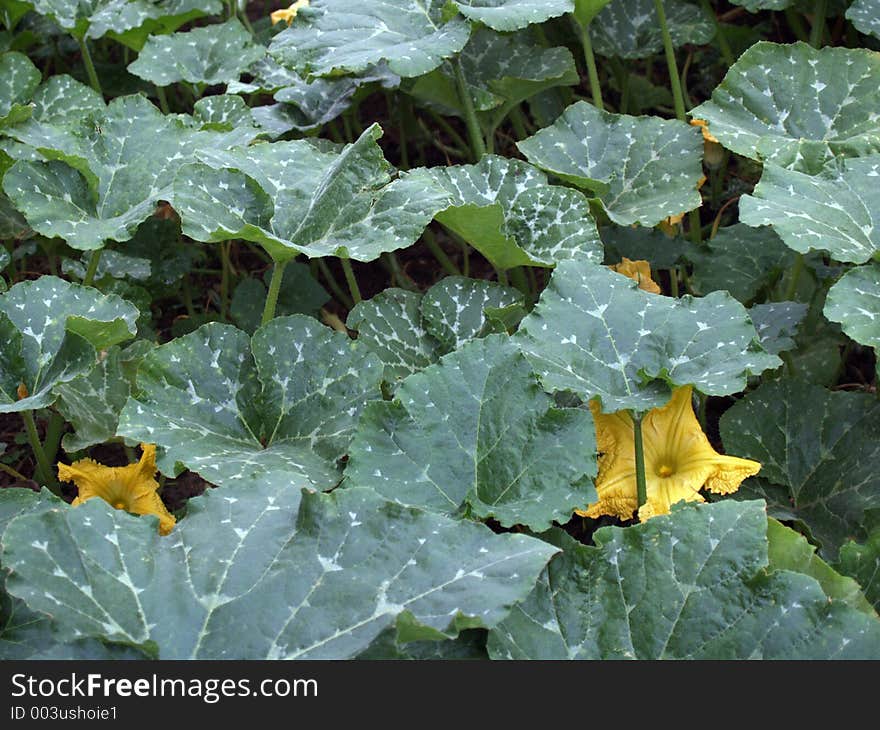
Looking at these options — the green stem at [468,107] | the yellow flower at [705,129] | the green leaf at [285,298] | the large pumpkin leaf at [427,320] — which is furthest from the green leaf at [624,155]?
the green leaf at [285,298]

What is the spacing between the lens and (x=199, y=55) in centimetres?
366

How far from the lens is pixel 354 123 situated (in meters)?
3.95

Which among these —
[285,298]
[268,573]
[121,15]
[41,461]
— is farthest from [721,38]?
[268,573]

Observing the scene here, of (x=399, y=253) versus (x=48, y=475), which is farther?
(x=399, y=253)

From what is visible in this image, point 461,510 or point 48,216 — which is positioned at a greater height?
point 48,216

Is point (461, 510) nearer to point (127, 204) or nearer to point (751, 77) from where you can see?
point (127, 204)

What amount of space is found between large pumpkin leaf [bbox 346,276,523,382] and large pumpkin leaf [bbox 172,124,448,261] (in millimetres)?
243

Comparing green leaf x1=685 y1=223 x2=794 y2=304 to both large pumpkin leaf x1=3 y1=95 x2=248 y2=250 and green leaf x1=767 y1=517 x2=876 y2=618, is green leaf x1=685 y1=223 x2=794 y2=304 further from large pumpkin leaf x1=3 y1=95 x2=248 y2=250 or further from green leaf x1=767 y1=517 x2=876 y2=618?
large pumpkin leaf x1=3 y1=95 x2=248 y2=250

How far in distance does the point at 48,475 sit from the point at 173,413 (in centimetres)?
56

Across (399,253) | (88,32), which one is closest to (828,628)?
(399,253)

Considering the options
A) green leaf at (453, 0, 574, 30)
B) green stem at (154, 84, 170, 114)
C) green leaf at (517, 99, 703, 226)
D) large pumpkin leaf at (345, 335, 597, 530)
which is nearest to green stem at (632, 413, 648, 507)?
large pumpkin leaf at (345, 335, 597, 530)

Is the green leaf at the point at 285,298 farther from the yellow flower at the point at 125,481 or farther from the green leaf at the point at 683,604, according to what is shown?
the green leaf at the point at 683,604

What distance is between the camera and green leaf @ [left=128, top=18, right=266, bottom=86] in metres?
3.57

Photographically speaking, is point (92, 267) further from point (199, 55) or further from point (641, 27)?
point (641, 27)
